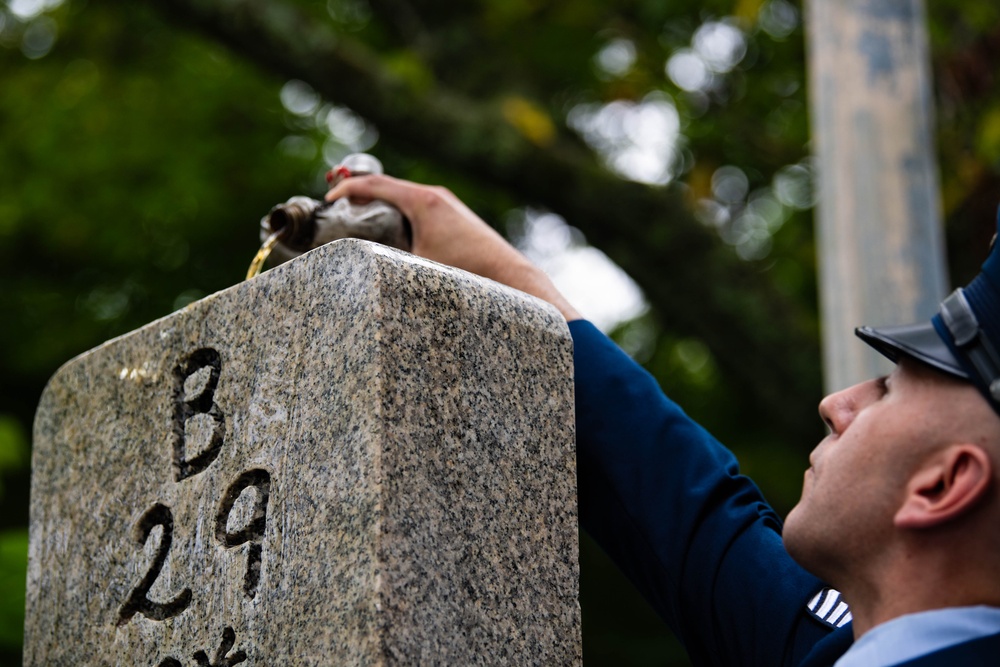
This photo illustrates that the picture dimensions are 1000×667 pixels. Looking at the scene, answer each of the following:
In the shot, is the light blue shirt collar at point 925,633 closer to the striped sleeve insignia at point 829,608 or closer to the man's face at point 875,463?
the man's face at point 875,463

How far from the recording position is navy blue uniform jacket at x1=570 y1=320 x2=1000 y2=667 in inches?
73.9

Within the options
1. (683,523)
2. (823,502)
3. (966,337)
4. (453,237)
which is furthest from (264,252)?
(966,337)

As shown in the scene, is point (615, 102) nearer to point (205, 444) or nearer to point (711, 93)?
Answer: point (711, 93)

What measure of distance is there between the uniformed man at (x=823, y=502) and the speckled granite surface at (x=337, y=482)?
0.62 ft

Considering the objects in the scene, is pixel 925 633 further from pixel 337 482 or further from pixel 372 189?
pixel 372 189

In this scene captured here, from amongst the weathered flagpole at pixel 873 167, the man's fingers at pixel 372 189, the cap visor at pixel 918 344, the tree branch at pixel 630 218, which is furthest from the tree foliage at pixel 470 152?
the cap visor at pixel 918 344

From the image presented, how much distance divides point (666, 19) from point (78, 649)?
6.25 meters

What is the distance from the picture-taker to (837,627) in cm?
175

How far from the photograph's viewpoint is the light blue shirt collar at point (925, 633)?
55.6 inches

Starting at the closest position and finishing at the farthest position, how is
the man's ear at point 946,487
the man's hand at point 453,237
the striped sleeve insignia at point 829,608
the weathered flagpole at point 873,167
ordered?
the man's ear at point 946,487 < the striped sleeve insignia at point 829,608 < the man's hand at point 453,237 < the weathered flagpole at point 873,167

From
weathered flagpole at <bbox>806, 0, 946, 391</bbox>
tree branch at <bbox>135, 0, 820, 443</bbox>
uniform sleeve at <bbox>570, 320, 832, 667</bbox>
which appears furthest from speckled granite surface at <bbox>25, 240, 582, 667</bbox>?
tree branch at <bbox>135, 0, 820, 443</bbox>

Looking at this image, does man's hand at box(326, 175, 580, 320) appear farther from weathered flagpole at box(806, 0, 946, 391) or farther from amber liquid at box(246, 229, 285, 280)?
weathered flagpole at box(806, 0, 946, 391)

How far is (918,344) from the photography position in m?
1.53

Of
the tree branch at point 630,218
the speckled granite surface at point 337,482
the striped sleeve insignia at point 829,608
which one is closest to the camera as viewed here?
the speckled granite surface at point 337,482
